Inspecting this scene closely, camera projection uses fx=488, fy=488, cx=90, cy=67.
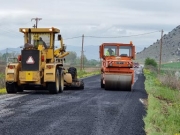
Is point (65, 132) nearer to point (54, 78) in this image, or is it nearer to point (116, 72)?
point (54, 78)

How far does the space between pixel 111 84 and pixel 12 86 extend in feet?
22.0

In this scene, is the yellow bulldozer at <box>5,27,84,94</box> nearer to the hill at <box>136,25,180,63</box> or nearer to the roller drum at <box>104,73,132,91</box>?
the roller drum at <box>104,73,132,91</box>

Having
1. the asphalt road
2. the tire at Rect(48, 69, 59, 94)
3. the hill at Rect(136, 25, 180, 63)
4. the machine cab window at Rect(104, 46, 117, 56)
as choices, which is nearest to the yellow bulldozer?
the tire at Rect(48, 69, 59, 94)

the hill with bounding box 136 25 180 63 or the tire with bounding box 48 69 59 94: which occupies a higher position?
the hill with bounding box 136 25 180 63

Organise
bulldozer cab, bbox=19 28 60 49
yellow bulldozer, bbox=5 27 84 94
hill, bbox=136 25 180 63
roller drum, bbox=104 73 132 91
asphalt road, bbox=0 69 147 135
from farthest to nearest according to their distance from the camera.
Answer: hill, bbox=136 25 180 63, roller drum, bbox=104 73 132 91, bulldozer cab, bbox=19 28 60 49, yellow bulldozer, bbox=5 27 84 94, asphalt road, bbox=0 69 147 135

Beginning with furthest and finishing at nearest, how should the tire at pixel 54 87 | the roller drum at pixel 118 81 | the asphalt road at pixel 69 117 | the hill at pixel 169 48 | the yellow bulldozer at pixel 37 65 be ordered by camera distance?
the hill at pixel 169 48 → the roller drum at pixel 118 81 → the tire at pixel 54 87 → the yellow bulldozer at pixel 37 65 → the asphalt road at pixel 69 117

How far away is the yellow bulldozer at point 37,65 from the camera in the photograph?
2273 cm

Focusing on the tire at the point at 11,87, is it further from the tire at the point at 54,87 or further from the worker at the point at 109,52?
the worker at the point at 109,52

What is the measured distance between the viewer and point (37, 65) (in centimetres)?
2297

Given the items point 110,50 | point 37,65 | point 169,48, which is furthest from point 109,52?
point 169,48

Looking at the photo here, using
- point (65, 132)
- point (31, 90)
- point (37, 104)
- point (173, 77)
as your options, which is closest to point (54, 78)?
point (31, 90)

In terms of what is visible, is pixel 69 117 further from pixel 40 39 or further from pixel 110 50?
pixel 110 50

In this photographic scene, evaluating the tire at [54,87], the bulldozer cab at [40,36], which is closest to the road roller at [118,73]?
the bulldozer cab at [40,36]

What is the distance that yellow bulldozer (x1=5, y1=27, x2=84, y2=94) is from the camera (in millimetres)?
22734
